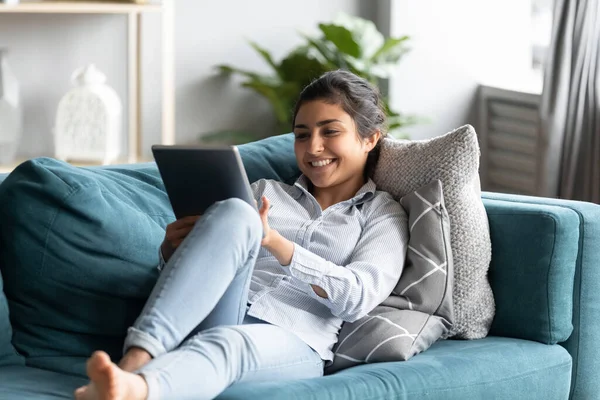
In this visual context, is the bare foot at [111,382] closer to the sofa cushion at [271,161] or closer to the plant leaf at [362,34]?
the sofa cushion at [271,161]

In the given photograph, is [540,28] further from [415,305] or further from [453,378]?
[453,378]

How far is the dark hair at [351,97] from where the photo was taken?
2395 millimetres

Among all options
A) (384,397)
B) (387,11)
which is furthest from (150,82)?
(384,397)

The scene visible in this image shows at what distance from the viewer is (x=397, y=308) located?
89.1 inches

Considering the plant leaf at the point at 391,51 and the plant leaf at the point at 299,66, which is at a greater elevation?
the plant leaf at the point at 391,51

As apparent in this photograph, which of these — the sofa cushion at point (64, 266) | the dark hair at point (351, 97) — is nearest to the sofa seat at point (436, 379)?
the sofa cushion at point (64, 266)

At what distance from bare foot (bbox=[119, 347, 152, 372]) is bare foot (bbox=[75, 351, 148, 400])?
0.24 feet

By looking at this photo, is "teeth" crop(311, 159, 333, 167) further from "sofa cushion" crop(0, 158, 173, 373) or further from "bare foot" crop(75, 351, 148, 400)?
"bare foot" crop(75, 351, 148, 400)

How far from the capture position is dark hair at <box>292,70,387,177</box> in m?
2.39

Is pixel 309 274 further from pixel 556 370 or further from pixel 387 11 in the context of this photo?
pixel 387 11

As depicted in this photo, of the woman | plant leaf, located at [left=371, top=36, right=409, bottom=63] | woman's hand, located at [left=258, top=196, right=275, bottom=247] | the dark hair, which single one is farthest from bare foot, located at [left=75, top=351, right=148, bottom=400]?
plant leaf, located at [left=371, top=36, right=409, bottom=63]

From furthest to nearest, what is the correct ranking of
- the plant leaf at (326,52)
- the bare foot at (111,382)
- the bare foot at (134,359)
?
the plant leaf at (326,52) < the bare foot at (134,359) < the bare foot at (111,382)

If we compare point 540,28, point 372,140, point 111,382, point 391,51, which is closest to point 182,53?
point 391,51

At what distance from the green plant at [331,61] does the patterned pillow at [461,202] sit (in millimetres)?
1880
